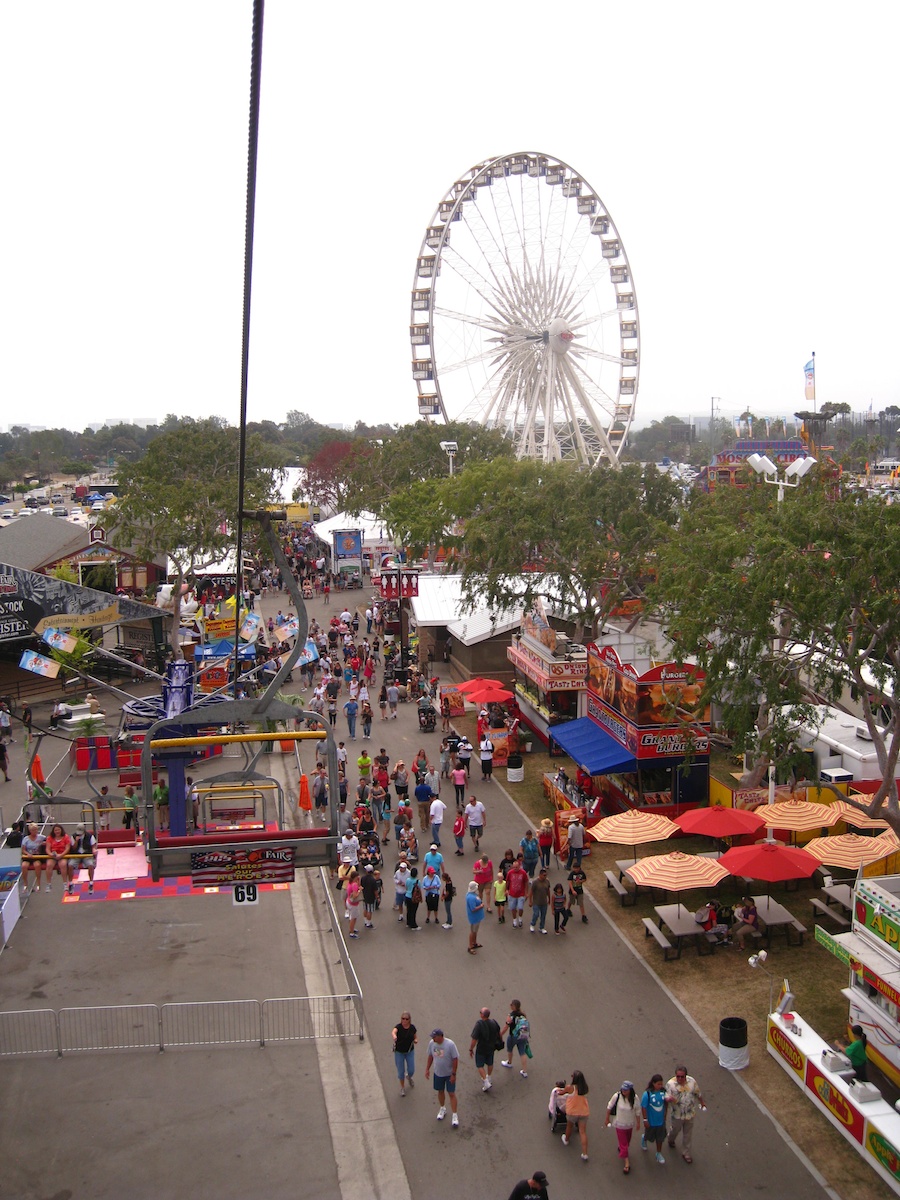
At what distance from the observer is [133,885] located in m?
13.1

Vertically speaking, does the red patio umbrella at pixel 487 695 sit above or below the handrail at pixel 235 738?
below

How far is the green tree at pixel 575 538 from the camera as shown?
79.1ft

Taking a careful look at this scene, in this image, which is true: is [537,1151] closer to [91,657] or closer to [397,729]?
[397,729]

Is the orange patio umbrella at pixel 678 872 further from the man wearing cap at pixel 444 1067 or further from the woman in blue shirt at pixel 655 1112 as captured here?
the man wearing cap at pixel 444 1067

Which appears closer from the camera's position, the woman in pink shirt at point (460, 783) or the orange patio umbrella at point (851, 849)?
the orange patio umbrella at point (851, 849)

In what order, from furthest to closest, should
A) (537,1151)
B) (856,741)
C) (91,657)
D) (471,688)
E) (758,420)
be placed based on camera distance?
(758,420)
(91,657)
(471,688)
(856,741)
(537,1151)

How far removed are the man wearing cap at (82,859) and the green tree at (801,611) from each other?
851cm

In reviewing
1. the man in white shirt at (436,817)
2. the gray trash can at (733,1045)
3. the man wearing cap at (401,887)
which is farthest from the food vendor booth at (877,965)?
the man in white shirt at (436,817)

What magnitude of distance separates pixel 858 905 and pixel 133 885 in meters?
8.82

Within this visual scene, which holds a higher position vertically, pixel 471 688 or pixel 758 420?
pixel 758 420

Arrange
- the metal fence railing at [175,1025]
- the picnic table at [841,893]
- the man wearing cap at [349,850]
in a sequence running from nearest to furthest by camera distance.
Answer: the metal fence railing at [175,1025]
the picnic table at [841,893]
the man wearing cap at [349,850]

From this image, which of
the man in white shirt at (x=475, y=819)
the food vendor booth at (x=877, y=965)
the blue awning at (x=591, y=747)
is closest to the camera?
the food vendor booth at (x=877, y=965)

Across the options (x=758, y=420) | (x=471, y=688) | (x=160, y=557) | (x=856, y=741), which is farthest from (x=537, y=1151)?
(x=758, y=420)

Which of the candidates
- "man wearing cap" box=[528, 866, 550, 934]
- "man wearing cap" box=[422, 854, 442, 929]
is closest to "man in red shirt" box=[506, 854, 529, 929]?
"man wearing cap" box=[528, 866, 550, 934]
